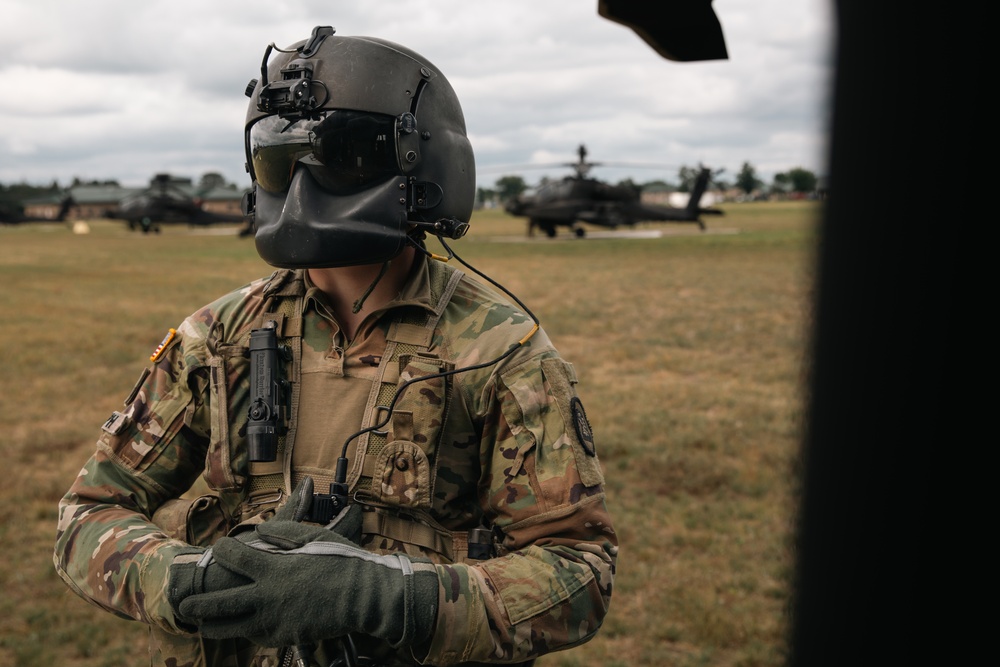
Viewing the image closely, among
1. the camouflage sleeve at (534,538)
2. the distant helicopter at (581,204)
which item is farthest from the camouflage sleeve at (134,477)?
the distant helicopter at (581,204)

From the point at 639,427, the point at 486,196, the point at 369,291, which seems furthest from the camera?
the point at 486,196

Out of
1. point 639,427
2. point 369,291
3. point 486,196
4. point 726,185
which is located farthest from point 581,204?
point 486,196

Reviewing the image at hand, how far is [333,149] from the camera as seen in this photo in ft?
7.41

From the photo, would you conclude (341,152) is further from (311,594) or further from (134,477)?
(311,594)

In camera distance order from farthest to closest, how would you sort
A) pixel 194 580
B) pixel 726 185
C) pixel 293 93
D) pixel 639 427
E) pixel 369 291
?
pixel 726 185, pixel 639 427, pixel 369 291, pixel 293 93, pixel 194 580

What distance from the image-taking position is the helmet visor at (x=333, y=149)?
7.38ft

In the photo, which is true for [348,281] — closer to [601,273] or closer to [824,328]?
[824,328]

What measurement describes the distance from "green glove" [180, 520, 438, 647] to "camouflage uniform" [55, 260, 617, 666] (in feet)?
0.31

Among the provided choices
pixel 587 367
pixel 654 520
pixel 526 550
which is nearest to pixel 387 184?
pixel 526 550

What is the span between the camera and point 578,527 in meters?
2.08

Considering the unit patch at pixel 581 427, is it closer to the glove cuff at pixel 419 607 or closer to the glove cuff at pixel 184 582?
the glove cuff at pixel 419 607

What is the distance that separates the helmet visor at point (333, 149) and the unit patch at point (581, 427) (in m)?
0.71

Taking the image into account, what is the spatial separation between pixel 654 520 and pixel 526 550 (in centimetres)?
425

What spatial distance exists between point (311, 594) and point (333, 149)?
3.37 feet
